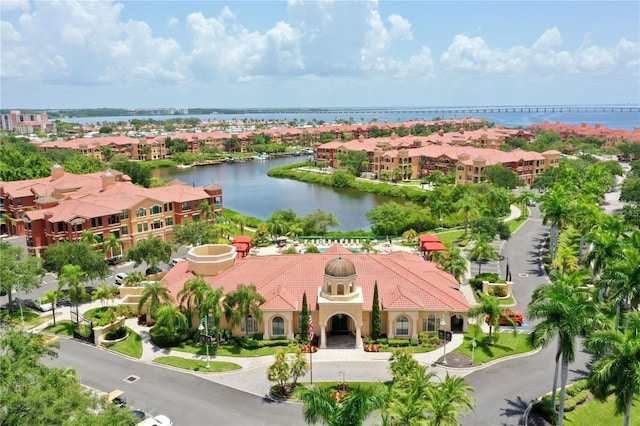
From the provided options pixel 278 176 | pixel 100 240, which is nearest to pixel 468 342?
pixel 100 240

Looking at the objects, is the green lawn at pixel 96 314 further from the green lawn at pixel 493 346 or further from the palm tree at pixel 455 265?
the palm tree at pixel 455 265

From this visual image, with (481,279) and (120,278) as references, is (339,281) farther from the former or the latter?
(120,278)

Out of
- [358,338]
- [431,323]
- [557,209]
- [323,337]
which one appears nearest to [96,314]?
[323,337]

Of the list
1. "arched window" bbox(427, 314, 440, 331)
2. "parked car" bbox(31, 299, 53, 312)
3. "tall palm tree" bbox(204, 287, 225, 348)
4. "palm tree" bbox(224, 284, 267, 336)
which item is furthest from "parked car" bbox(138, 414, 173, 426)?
"parked car" bbox(31, 299, 53, 312)

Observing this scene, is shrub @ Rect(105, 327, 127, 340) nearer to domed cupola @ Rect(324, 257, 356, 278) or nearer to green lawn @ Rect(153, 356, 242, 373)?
green lawn @ Rect(153, 356, 242, 373)

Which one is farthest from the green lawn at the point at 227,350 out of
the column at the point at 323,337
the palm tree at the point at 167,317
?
the column at the point at 323,337
